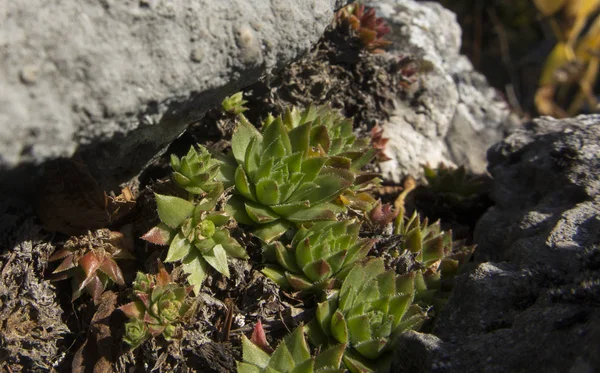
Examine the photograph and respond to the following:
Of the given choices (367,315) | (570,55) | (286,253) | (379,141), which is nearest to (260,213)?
(286,253)

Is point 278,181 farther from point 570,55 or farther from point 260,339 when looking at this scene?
point 570,55

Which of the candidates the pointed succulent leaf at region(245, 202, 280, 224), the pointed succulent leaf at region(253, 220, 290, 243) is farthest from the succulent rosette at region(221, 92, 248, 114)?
the pointed succulent leaf at region(253, 220, 290, 243)

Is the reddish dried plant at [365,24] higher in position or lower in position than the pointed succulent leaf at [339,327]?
higher

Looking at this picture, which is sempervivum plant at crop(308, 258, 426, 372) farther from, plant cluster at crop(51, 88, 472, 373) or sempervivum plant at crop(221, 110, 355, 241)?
sempervivum plant at crop(221, 110, 355, 241)

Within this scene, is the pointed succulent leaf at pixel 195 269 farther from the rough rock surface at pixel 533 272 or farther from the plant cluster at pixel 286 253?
the rough rock surface at pixel 533 272

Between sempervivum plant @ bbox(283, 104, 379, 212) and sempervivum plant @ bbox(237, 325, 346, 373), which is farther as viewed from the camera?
sempervivum plant @ bbox(283, 104, 379, 212)

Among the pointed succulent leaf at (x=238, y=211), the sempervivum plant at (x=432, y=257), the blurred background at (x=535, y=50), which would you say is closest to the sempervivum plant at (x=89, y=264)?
the pointed succulent leaf at (x=238, y=211)
